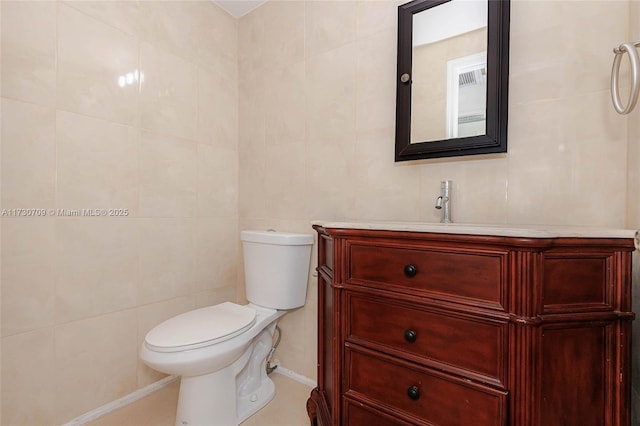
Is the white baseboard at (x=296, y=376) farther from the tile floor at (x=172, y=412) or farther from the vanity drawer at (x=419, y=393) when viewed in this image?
the vanity drawer at (x=419, y=393)

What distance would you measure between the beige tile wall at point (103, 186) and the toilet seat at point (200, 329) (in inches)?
16.2

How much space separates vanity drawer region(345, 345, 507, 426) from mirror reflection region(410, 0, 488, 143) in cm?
89

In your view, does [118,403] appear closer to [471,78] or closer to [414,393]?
[414,393]

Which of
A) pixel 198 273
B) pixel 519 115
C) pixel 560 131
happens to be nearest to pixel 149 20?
pixel 198 273

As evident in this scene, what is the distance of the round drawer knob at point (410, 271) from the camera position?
2.91ft

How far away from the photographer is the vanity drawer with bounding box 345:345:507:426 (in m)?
0.78

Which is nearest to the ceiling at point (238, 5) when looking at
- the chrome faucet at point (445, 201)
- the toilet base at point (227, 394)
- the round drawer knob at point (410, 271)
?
the chrome faucet at point (445, 201)

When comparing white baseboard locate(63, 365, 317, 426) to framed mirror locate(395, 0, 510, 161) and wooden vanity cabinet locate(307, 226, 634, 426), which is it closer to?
wooden vanity cabinet locate(307, 226, 634, 426)

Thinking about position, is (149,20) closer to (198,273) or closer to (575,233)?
(198,273)

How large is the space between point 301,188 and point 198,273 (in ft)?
2.76

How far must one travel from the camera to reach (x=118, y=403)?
5.02 ft

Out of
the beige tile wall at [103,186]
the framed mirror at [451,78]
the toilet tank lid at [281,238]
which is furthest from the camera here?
the toilet tank lid at [281,238]

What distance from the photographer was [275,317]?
5.27 feet

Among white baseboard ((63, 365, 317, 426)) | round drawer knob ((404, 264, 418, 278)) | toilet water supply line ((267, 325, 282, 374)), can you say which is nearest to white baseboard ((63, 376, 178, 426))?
white baseboard ((63, 365, 317, 426))
